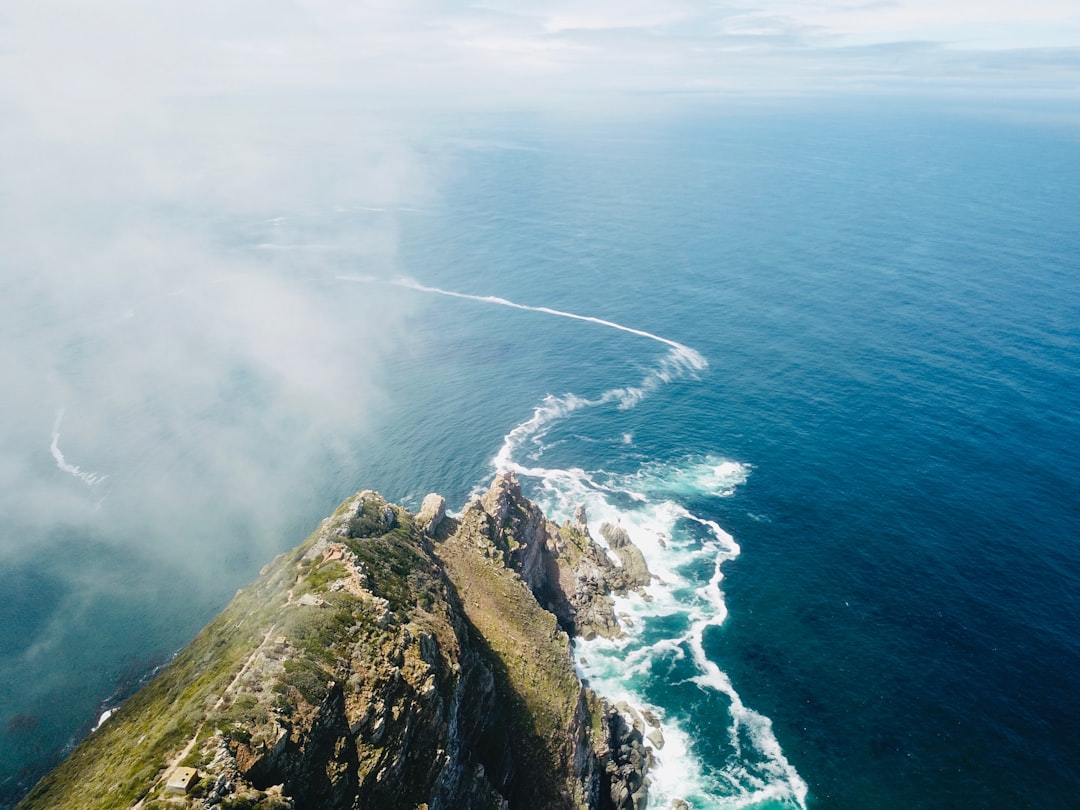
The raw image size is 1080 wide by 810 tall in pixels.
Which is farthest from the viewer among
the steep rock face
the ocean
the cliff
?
the steep rock face

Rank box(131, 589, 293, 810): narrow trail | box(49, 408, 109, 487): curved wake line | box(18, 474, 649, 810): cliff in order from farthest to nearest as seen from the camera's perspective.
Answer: box(49, 408, 109, 487): curved wake line < box(18, 474, 649, 810): cliff < box(131, 589, 293, 810): narrow trail

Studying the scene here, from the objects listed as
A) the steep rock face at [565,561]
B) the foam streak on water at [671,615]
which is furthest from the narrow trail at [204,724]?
the foam streak on water at [671,615]

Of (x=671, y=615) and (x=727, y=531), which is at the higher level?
(x=727, y=531)

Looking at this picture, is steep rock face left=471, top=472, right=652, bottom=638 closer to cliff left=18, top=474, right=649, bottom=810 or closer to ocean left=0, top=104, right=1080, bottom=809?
cliff left=18, top=474, right=649, bottom=810

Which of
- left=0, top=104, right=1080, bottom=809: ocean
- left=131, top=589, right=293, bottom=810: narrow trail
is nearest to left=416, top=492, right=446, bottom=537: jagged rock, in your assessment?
left=0, top=104, right=1080, bottom=809: ocean

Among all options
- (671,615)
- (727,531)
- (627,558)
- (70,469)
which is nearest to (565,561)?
(627,558)

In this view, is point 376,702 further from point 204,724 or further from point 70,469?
point 70,469

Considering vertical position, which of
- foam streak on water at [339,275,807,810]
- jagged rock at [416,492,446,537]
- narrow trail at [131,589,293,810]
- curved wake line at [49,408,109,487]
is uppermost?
narrow trail at [131,589,293,810]

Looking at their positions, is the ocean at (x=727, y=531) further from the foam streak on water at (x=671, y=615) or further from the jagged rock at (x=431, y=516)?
the jagged rock at (x=431, y=516)
